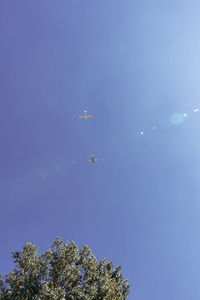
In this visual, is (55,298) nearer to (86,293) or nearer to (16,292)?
(86,293)

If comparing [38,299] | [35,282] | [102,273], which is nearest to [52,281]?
[35,282]

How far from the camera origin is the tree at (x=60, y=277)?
26.1 m

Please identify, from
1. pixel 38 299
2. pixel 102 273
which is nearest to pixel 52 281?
pixel 38 299

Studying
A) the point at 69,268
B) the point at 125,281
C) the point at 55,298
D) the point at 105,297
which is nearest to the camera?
the point at 55,298

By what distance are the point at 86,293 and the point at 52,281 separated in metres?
5.39

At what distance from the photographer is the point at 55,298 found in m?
22.9

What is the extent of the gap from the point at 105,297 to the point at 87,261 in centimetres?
642

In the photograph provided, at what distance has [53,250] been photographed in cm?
3052

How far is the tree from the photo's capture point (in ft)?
85.5

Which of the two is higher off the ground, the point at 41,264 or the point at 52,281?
the point at 41,264

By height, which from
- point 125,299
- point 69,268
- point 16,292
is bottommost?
point 125,299

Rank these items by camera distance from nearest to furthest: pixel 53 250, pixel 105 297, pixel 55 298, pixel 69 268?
1. pixel 55 298
2. pixel 105 297
3. pixel 69 268
4. pixel 53 250

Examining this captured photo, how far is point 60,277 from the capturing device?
92.1 feet

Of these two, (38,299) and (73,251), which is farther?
(73,251)
